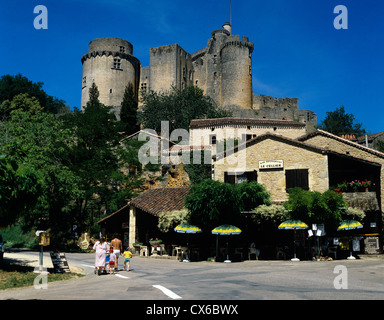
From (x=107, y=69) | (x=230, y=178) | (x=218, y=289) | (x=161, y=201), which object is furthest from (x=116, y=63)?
(x=218, y=289)

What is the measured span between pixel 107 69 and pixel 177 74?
12679mm

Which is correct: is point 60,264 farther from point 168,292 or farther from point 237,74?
point 237,74

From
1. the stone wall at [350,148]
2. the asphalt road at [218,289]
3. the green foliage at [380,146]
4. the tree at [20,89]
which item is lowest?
the asphalt road at [218,289]

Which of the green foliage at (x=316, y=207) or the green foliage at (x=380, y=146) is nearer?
the green foliage at (x=316, y=207)

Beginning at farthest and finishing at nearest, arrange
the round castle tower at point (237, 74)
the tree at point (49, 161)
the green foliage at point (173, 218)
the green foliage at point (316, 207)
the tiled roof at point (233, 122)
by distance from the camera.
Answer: the round castle tower at point (237, 74) → the tiled roof at point (233, 122) → the tree at point (49, 161) → the green foliage at point (173, 218) → the green foliage at point (316, 207)

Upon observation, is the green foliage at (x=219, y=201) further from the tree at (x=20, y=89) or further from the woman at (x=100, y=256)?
the tree at (x=20, y=89)

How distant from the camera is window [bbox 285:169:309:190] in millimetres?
25875

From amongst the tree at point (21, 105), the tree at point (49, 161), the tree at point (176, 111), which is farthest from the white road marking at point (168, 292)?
the tree at point (21, 105)

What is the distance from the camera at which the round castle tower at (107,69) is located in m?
70.8

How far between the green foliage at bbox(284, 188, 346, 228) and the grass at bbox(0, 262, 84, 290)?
12.6 m

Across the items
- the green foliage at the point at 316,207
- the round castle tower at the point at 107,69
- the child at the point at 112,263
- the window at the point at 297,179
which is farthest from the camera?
the round castle tower at the point at 107,69

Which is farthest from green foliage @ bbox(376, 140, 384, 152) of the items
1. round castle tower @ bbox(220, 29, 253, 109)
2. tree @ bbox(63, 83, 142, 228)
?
tree @ bbox(63, 83, 142, 228)

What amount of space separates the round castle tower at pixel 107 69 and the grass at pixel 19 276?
56138mm

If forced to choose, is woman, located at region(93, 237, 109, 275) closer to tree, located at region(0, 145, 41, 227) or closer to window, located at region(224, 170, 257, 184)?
tree, located at region(0, 145, 41, 227)
